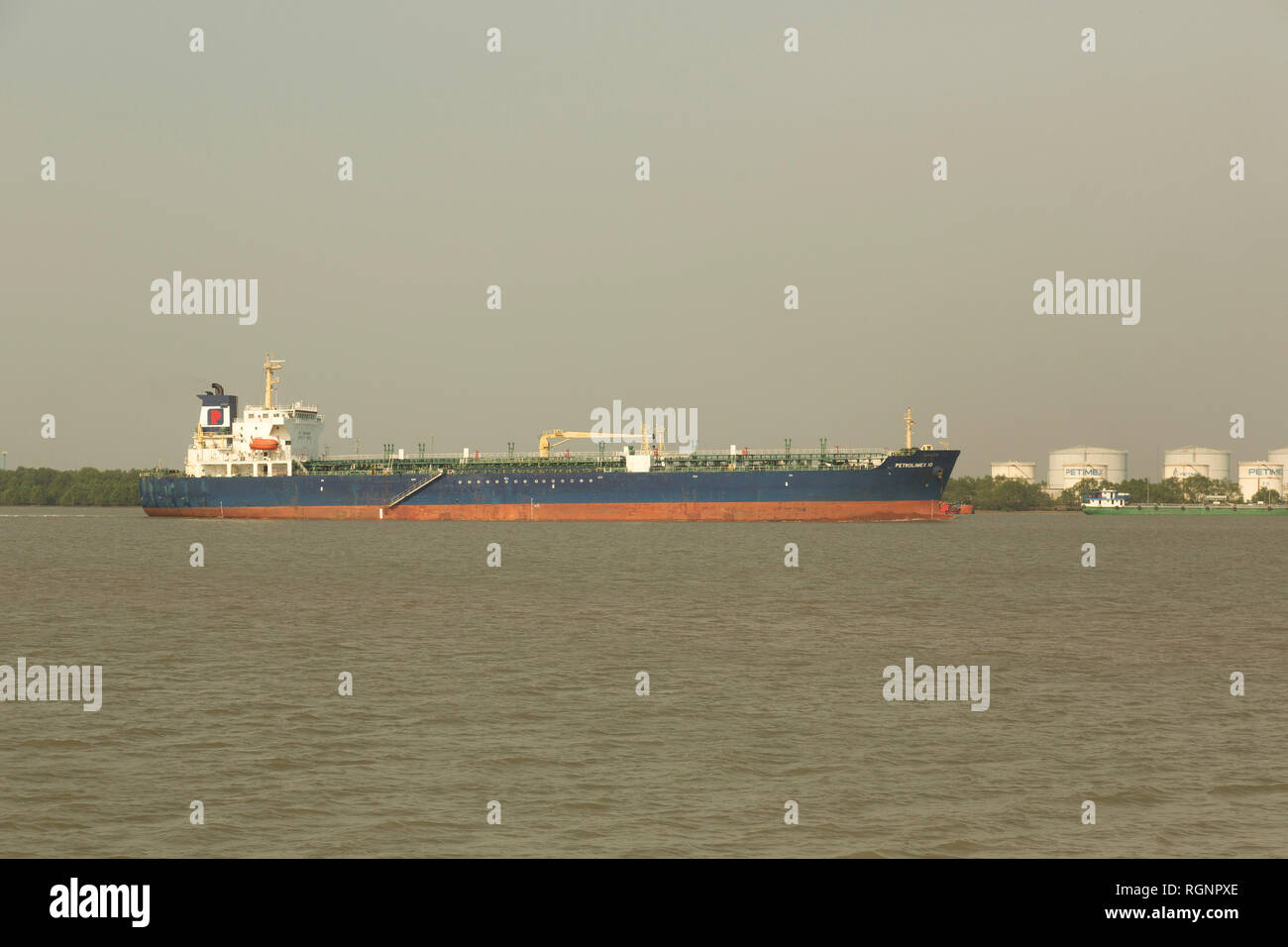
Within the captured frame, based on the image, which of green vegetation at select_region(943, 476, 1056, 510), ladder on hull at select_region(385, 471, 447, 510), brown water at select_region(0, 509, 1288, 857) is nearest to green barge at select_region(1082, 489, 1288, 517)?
green vegetation at select_region(943, 476, 1056, 510)

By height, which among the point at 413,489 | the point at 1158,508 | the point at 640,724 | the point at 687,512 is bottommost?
the point at 1158,508

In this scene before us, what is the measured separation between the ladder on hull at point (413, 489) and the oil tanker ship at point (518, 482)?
96mm

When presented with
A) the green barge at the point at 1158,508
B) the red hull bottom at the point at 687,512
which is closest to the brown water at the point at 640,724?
the red hull bottom at the point at 687,512

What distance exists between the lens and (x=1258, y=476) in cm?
19525

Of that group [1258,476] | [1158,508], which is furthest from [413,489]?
[1258,476]

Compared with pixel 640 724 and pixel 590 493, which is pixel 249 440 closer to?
pixel 590 493

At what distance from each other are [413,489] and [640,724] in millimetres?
65779

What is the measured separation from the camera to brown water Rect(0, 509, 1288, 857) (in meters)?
10.4

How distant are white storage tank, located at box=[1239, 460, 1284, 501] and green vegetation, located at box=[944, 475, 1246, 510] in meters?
19.3

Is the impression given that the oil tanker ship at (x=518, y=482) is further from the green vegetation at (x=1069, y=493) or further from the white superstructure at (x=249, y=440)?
the green vegetation at (x=1069, y=493)

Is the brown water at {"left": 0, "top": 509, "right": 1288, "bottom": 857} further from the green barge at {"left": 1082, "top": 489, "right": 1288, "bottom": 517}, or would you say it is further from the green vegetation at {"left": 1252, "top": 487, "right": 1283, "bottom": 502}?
the green vegetation at {"left": 1252, "top": 487, "right": 1283, "bottom": 502}

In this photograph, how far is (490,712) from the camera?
15.6 metres

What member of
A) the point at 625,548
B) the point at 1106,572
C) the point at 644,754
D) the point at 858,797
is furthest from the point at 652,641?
the point at 625,548

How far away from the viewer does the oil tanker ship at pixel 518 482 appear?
233 feet
